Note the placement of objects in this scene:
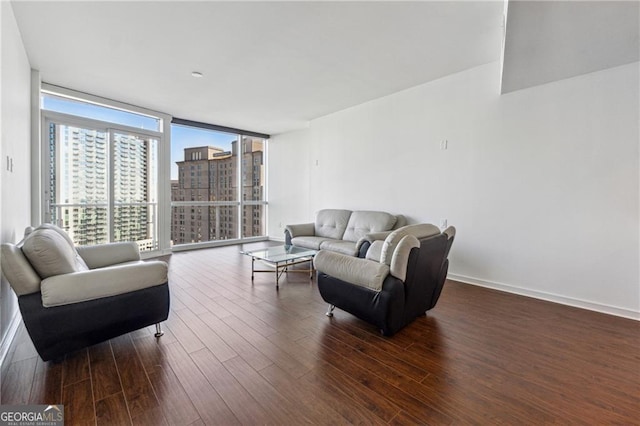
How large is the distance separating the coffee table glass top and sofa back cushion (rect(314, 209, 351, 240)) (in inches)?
26.7

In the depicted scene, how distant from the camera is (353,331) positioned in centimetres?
235

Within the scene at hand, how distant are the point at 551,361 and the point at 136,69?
200 inches

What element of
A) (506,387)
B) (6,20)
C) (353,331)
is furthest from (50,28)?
(506,387)

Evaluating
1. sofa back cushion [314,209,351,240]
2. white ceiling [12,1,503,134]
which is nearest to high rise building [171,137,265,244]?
white ceiling [12,1,503,134]

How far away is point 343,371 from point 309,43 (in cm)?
304

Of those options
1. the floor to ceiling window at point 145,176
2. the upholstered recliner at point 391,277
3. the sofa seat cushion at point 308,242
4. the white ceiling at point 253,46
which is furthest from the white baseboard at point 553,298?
the floor to ceiling window at point 145,176

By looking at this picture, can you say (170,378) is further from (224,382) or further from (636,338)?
(636,338)

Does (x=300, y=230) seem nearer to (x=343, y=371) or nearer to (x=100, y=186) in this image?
(x=343, y=371)

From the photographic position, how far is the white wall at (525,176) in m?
2.70

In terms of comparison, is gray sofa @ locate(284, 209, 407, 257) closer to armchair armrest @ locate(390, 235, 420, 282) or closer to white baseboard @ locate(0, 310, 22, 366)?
armchair armrest @ locate(390, 235, 420, 282)

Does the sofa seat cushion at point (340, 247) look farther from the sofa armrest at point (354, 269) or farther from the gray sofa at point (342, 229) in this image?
the sofa armrest at point (354, 269)

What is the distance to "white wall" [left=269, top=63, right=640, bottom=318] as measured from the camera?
270cm

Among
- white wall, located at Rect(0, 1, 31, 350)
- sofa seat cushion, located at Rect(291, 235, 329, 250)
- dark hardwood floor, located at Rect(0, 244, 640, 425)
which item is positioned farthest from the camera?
sofa seat cushion, located at Rect(291, 235, 329, 250)

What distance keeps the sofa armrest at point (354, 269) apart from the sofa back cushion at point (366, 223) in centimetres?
185
